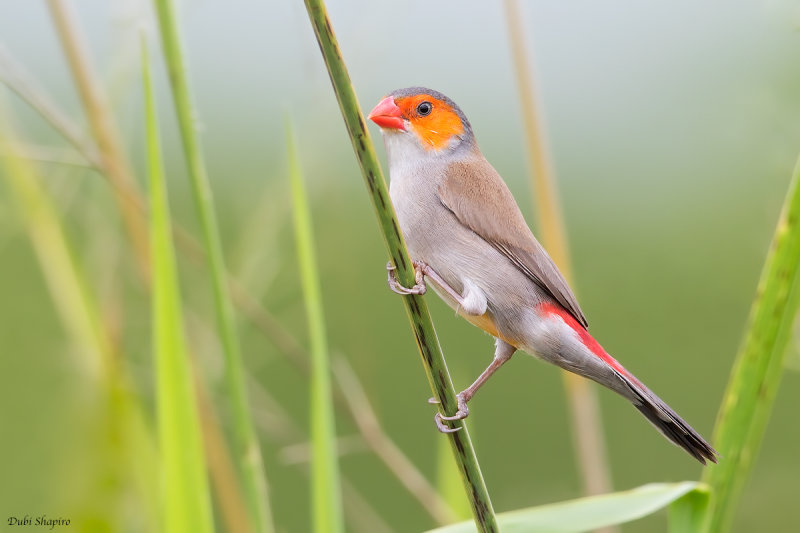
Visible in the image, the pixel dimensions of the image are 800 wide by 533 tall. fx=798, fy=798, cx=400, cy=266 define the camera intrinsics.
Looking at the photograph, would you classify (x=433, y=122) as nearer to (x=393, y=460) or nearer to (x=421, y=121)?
(x=421, y=121)

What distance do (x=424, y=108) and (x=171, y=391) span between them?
0.66 meters

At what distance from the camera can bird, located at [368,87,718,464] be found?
1.21 meters

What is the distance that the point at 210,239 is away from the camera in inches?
43.3

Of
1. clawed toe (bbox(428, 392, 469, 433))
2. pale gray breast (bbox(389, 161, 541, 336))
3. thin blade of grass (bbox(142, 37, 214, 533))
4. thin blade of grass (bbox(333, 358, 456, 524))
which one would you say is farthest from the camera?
thin blade of grass (bbox(333, 358, 456, 524))

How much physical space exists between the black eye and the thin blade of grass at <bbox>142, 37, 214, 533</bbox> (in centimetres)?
49

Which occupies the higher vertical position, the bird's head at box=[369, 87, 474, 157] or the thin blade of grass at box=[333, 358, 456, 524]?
the bird's head at box=[369, 87, 474, 157]

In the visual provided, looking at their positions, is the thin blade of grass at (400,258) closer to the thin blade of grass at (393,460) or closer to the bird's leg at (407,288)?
the bird's leg at (407,288)

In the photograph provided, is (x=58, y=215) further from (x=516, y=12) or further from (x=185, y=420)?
(x=516, y=12)

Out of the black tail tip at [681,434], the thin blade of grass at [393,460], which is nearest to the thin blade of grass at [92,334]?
the thin blade of grass at [393,460]

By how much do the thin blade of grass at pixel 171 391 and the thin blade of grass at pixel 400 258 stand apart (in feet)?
1.30

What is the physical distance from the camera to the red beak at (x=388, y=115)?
52.9 inches

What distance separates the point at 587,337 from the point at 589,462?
0.61 meters
